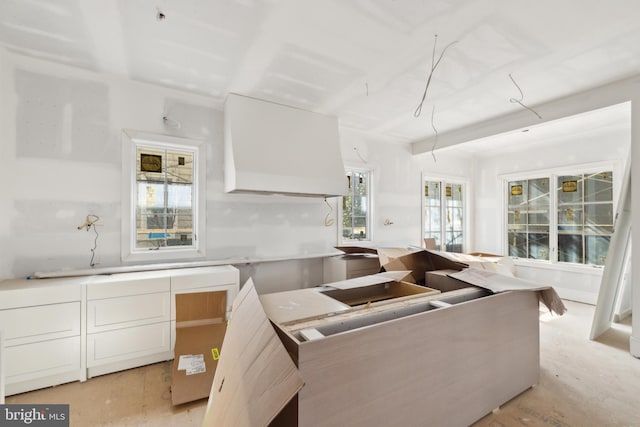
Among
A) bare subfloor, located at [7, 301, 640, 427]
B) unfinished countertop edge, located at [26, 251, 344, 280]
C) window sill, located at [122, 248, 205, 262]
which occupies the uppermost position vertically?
window sill, located at [122, 248, 205, 262]

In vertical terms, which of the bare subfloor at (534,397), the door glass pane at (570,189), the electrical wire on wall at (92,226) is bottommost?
the bare subfloor at (534,397)

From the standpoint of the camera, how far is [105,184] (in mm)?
2607

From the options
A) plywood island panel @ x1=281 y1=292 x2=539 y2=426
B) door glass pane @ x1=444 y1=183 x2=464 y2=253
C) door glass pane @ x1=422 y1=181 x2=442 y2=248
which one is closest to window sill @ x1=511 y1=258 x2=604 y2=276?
door glass pane @ x1=444 y1=183 x2=464 y2=253

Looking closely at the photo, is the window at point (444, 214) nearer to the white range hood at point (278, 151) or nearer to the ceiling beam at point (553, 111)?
the ceiling beam at point (553, 111)

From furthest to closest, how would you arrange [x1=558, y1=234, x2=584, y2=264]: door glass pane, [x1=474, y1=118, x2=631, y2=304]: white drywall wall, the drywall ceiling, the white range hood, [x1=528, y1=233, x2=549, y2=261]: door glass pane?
[x1=528, y1=233, x2=549, y2=261]: door glass pane, [x1=558, y1=234, x2=584, y2=264]: door glass pane, [x1=474, y1=118, x2=631, y2=304]: white drywall wall, the white range hood, the drywall ceiling

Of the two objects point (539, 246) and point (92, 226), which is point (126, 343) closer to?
point (92, 226)

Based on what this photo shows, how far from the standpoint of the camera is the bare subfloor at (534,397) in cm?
169

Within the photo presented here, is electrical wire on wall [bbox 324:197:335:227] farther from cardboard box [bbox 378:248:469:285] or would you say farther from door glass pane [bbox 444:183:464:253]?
door glass pane [bbox 444:183:464:253]

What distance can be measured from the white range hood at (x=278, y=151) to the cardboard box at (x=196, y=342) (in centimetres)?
115

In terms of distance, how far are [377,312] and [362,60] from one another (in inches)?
81.7

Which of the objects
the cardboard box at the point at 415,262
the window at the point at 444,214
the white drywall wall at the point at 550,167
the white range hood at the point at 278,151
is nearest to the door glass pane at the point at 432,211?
the window at the point at 444,214

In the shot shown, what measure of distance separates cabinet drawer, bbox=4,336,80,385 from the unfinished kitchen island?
5.39ft

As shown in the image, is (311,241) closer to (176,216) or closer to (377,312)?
(176,216)

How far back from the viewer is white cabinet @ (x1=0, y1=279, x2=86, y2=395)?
75.5 inches
